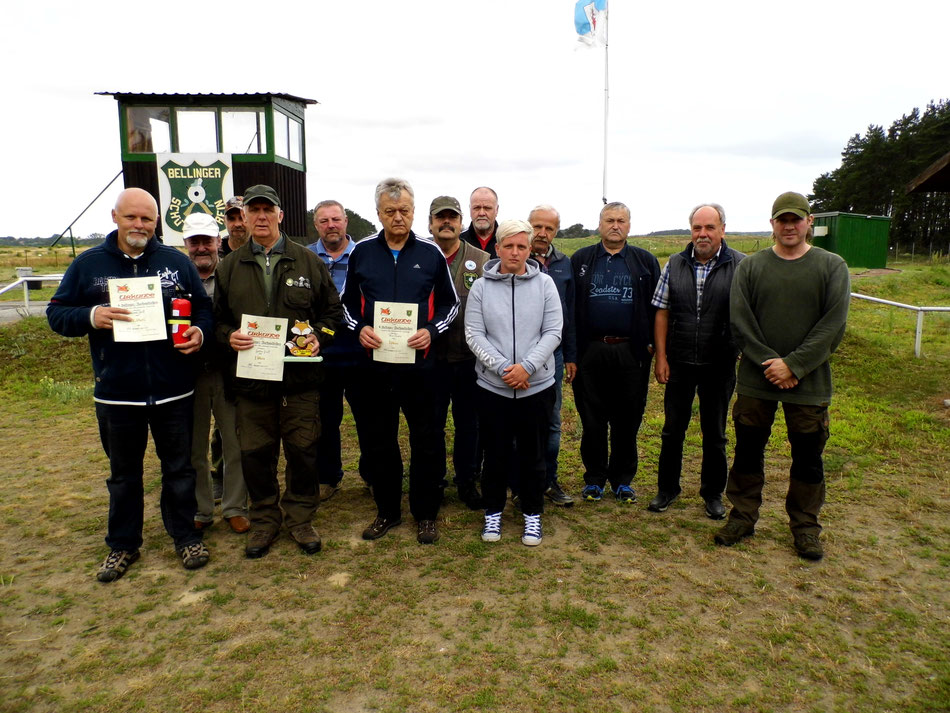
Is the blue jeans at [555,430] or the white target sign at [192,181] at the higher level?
the white target sign at [192,181]

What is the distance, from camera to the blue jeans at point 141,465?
379 cm

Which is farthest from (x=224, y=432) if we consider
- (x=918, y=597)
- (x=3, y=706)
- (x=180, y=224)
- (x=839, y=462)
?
(x=180, y=224)

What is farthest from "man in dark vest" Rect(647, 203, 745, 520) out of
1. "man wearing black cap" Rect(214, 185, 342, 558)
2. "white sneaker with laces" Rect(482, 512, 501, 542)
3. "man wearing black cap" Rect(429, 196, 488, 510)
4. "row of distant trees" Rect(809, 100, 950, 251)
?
"row of distant trees" Rect(809, 100, 950, 251)

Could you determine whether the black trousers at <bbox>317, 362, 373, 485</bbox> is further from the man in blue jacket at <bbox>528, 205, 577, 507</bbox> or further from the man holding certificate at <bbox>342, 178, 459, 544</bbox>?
the man in blue jacket at <bbox>528, 205, 577, 507</bbox>

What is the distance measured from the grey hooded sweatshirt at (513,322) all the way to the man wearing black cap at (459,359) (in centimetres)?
25

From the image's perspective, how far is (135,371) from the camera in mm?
3693

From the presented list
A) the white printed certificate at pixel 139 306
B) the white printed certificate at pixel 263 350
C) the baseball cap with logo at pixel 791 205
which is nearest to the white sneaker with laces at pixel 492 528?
the white printed certificate at pixel 263 350

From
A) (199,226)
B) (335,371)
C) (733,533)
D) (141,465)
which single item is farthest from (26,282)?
(733,533)

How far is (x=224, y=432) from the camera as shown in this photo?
4520 millimetres

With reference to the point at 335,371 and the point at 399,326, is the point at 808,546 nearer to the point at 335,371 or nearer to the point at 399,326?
the point at 399,326

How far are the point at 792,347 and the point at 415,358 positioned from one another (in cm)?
235

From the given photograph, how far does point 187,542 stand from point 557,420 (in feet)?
8.83

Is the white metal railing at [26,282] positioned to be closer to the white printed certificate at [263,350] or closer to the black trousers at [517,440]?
the white printed certificate at [263,350]

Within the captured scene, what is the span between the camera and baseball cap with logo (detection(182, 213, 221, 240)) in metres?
4.31
